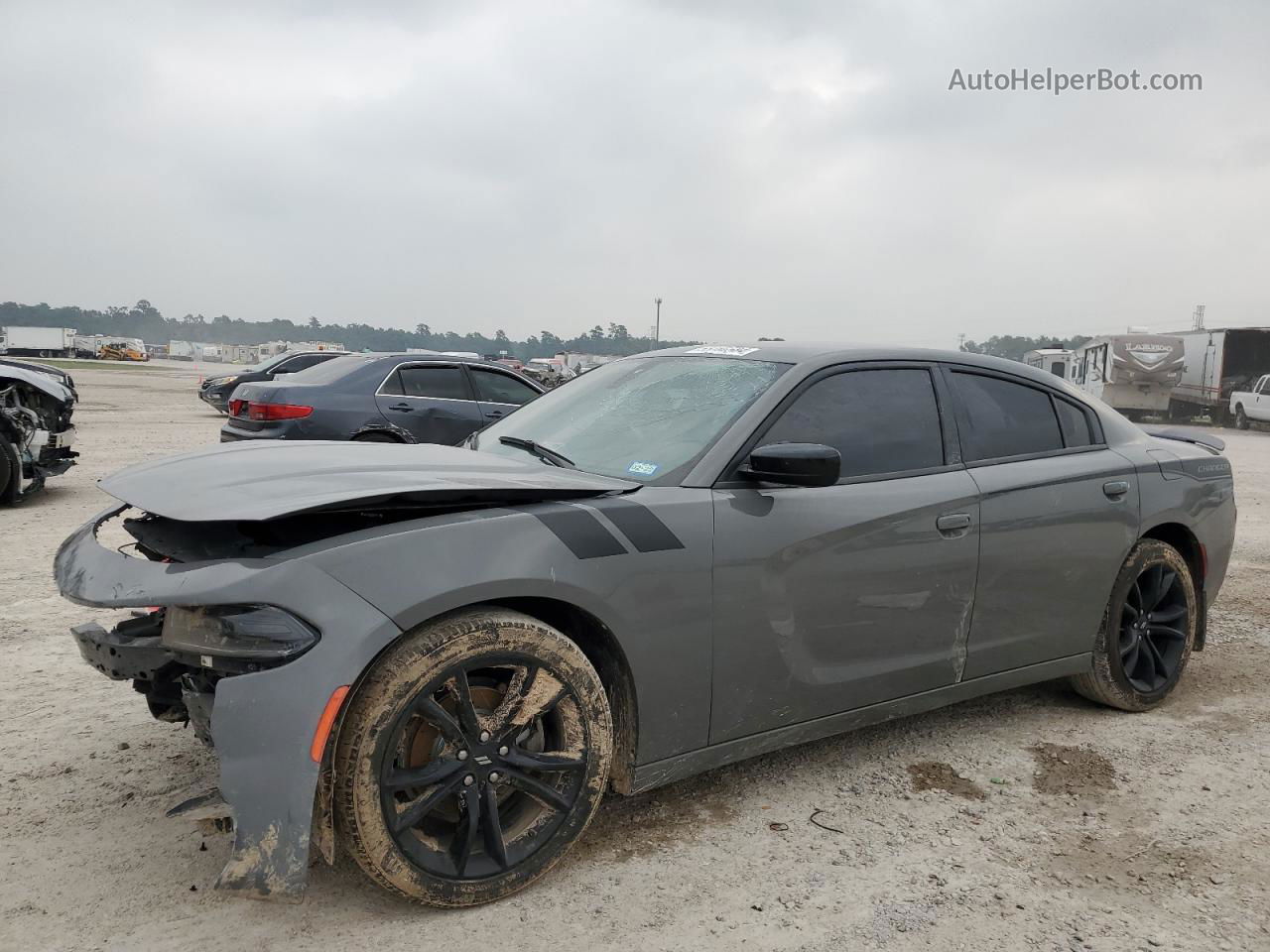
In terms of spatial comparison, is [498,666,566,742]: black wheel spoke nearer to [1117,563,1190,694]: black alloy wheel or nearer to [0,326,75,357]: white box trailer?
[1117,563,1190,694]: black alloy wheel

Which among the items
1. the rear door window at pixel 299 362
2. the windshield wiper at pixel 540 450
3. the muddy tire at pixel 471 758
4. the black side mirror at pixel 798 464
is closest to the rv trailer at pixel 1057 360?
the rear door window at pixel 299 362

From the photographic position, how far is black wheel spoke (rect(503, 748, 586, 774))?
265 centimetres

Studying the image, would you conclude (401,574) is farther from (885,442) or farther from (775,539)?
(885,442)

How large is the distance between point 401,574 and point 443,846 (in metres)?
0.77

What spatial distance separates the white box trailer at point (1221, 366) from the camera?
29547 millimetres

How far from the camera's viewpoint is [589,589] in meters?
2.73

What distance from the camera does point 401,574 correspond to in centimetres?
247

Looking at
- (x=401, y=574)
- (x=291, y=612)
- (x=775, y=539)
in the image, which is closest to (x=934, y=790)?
(x=775, y=539)

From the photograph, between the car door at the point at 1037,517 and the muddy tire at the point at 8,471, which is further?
the muddy tire at the point at 8,471

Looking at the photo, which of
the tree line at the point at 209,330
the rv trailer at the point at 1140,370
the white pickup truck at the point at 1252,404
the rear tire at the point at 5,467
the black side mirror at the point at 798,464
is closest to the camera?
the black side mirror at the point at 798,464

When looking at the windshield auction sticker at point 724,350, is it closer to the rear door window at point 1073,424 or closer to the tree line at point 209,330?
the rear door window at point 1073,424

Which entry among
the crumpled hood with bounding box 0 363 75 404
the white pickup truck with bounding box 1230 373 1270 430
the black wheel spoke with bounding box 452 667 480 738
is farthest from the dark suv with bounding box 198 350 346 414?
the white pickup truck with bounding box 1230 373 1270 430

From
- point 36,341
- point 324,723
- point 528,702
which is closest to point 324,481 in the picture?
point 324,723

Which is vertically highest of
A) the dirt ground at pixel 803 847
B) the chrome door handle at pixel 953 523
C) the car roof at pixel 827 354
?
the car roof at pixel 827 354
